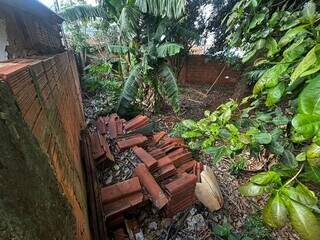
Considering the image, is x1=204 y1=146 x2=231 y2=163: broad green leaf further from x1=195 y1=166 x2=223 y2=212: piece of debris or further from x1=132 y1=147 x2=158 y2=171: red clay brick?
x1=195 y1=166 x2=223 y2=212: piece of debris

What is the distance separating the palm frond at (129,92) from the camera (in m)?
5.54

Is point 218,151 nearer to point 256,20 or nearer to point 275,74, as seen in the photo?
point 275,74

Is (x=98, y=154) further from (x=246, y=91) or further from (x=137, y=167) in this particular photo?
(x=246, y=91)

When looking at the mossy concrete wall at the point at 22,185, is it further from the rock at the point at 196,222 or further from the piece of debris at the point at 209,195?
the piece of debris at the point at 209,195

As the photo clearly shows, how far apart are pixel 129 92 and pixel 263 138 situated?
461 cm

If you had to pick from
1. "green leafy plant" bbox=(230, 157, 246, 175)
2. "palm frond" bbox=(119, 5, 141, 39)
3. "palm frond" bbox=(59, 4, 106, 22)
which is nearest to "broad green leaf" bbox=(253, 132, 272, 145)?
"green leafy plant" bbox=(230, 157, 246, 175)

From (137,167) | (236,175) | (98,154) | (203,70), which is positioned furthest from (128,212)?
(203,70)

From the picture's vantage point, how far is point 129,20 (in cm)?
509

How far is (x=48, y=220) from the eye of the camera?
70 cm

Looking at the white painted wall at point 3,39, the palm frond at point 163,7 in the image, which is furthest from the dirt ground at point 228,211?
the palm frond at point 163,7

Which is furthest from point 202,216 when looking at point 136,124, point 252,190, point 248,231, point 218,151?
point 252,190

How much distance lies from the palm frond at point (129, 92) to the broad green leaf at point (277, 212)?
16.3 feet

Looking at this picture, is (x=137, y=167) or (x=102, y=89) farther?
(x=102, y=89)

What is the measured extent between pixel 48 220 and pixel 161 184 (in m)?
2.40
